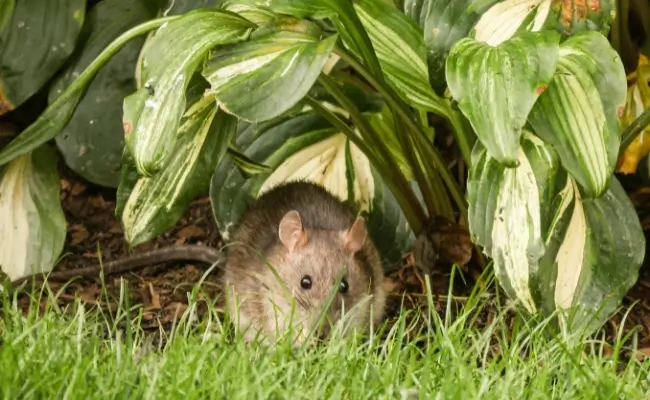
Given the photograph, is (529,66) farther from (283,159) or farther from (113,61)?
(113,61)

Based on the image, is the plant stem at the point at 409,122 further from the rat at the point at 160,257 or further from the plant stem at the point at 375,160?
the rat at the point at 160,257

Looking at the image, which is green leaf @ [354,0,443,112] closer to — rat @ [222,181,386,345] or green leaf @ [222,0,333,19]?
green leaf @ [222,0,333,19]

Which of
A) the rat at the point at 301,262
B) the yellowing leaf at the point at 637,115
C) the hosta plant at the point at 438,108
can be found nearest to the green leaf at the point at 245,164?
the hosta plant at the point at 438,108

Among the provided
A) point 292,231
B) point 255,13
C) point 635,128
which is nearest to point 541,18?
point 635,128

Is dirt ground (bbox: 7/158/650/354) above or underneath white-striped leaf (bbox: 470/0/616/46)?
underneath

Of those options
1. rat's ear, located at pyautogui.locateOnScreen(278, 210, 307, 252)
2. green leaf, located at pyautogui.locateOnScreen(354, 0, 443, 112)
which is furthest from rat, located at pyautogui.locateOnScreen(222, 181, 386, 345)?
green leaf, located at pyautogui.locateOnScreen(354, 0, 443, 112)

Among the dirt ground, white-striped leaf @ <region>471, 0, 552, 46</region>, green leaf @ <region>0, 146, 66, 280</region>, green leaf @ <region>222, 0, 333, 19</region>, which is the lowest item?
the dirt ground

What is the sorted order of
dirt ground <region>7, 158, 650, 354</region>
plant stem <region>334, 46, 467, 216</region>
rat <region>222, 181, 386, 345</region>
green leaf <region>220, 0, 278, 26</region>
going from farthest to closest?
dirt ground <region>7, 158, 650, 354</region>, rat <region>222, 181, 386, 345</region>, plant stem <region>334, 46, 467, 216</region>, green leaf <region>220, 0, 278, 26</region>

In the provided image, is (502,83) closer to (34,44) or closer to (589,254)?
(589,254)
